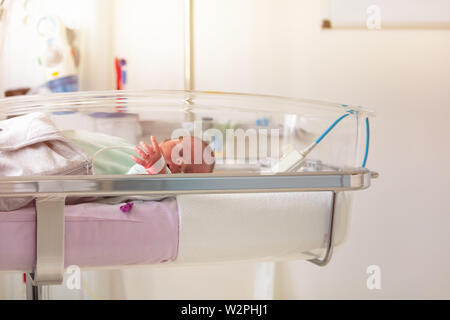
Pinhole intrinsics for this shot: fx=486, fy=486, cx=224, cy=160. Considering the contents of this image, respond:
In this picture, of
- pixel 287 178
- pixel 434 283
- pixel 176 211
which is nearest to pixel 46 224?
pixel 176 211

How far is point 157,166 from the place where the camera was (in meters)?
0.88

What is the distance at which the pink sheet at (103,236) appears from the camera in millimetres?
731

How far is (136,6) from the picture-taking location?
5.62 feet

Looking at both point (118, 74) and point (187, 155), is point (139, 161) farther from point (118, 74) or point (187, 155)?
point (118, 74)

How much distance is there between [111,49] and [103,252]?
1.12 metres

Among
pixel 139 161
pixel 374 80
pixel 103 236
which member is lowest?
pixel 103 236

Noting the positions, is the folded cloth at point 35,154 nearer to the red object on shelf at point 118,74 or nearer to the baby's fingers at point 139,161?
the baby's fingers at point 139,161

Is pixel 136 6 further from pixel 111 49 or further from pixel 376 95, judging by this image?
pixel 376 95

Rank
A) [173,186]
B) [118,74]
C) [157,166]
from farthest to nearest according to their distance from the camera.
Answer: [118,74], [157,166], [173,186]

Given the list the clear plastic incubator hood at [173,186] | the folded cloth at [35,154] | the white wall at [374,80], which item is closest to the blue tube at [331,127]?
the clear plastic incubator hood at [173,186]

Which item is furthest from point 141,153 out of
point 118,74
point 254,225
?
point 118,74

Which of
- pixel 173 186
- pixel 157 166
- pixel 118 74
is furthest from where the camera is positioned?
pixel 118 74

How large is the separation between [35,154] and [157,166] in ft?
0.69

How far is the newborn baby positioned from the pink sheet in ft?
0.33
